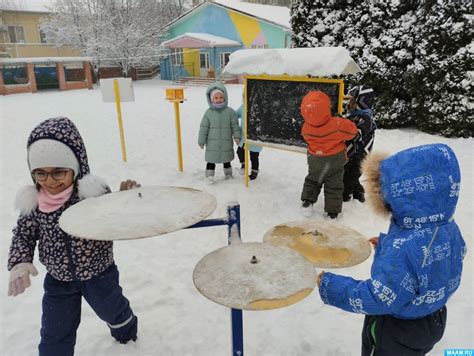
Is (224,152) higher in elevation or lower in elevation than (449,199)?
lower

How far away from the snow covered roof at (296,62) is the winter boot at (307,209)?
1.70m

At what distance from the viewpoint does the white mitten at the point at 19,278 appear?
7.05ft

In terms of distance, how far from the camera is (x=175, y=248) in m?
4.29

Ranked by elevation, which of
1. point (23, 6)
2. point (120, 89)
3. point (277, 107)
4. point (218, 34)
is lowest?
point (277, 107)

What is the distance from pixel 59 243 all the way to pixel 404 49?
8.80 metres

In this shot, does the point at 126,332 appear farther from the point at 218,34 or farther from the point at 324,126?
the point at 218,34

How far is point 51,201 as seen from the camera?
228 cm

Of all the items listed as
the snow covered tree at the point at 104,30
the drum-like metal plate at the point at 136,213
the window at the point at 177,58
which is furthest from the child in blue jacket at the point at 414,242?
the window at the point at 177,58

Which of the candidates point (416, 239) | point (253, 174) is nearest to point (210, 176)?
point (253, 174)

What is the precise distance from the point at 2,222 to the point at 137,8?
85.9ft

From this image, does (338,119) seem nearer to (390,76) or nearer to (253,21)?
(390,76)

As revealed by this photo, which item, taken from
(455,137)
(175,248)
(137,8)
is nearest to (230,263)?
(175,248)

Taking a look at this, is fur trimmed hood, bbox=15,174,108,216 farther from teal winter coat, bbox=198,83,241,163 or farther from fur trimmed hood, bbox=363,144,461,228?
teal winter coat, bbox=198,83,241,163

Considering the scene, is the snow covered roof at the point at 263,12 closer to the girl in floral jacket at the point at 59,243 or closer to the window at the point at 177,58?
the window at the point at 177,58
